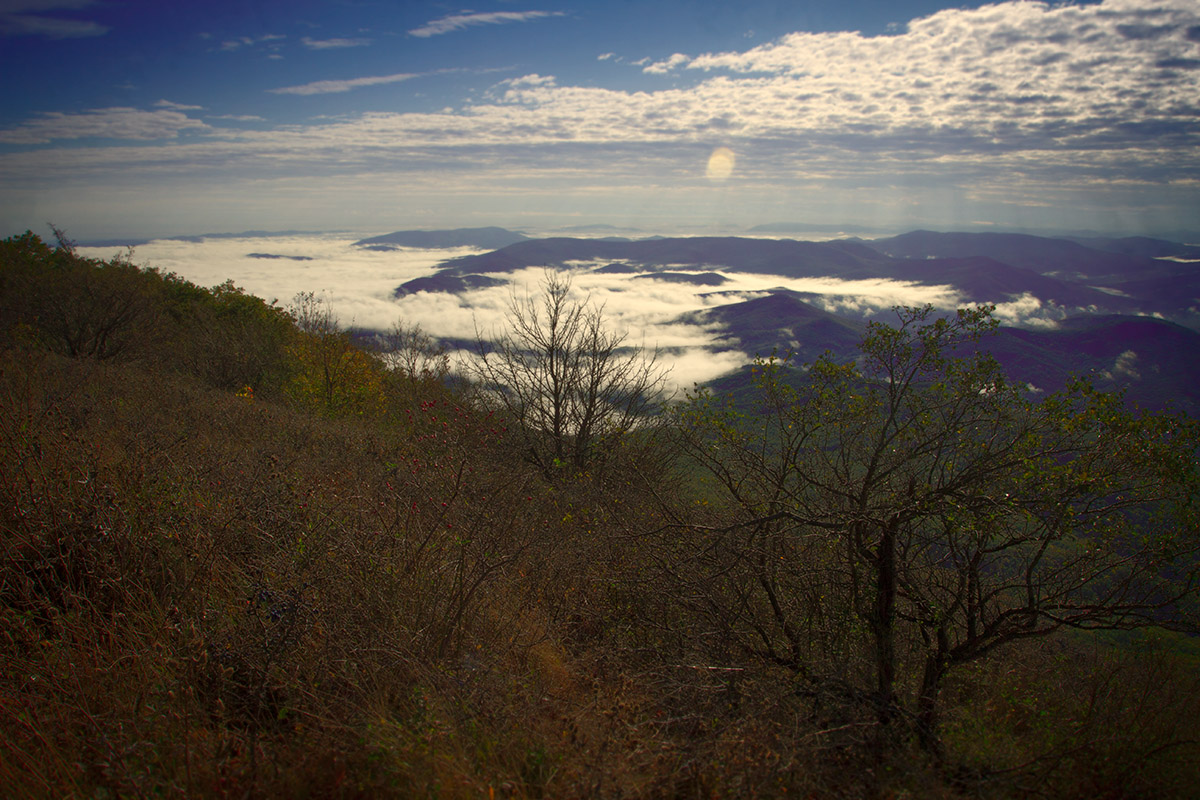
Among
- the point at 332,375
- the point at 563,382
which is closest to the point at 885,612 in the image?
the point at 563,382

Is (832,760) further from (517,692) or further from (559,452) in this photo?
(559,452)

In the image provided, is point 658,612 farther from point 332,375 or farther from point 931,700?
point 332,375

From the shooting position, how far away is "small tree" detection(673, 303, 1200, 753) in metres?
4.42

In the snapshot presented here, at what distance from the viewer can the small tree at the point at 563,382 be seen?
14555 mm

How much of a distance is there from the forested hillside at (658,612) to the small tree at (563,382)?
6.32 m

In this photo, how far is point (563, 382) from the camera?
14641mm

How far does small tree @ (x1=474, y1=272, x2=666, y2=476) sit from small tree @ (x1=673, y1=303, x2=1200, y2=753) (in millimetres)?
8321

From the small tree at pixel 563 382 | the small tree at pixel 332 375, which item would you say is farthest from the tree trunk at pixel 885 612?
the small tree at pixel 332 375

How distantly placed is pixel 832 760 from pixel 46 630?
17.7ft

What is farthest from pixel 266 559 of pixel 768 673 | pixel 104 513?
pixel 768 673

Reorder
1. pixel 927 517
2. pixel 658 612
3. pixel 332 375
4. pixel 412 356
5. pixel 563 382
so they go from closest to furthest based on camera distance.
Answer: pixel 927 517 < pixel 658 612 < pixel 563 382 < pixel 332 375 < pixel 412 356

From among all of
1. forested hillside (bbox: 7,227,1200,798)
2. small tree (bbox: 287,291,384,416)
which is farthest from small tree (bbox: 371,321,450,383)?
forested hillside (bbox: 7,227,1200,798)

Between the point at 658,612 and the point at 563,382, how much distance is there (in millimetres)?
8811

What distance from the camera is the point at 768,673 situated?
486 cm
